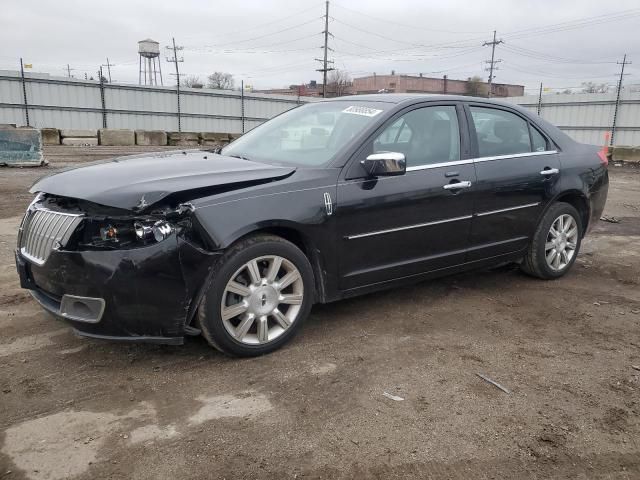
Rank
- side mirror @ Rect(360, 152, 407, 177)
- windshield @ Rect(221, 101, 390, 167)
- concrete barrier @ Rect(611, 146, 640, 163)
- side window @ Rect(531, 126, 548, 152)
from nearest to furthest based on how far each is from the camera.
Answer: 1. side mirror @ Rect(360, 152, 407, 177)
2. windshield @ Rect(221, 101, 390, 167)
3. side window @ Rect(531, 126, 548, 152)
4. concrete barrier @ Rect(611, 146, 640, 163)

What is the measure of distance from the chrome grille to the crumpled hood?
14cm

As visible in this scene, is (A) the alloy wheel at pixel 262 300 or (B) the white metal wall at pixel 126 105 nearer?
(A) the alloy wheel at pixel 262 300

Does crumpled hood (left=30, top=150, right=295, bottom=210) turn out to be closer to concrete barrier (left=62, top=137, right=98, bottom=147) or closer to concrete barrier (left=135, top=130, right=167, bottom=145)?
concrete barrier (left=62, top=137, right=98, bottom=147)

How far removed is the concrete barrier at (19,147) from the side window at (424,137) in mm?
11476

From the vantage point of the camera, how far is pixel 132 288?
117 inches

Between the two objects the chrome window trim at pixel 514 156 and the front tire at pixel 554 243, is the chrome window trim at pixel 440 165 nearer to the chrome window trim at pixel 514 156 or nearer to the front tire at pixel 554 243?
the chrome window trim at pixel 514 156

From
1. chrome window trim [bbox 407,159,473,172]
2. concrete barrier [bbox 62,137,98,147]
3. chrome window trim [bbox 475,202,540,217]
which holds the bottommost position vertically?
concrete barrier [bbox 62,137,98,147]

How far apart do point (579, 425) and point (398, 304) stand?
188 centimetres

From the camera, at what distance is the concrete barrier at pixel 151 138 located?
22.2m

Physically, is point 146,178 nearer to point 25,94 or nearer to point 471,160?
point 471,160

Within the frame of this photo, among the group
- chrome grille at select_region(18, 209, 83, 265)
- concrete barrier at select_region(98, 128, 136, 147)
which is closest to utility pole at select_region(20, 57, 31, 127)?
concrete barrier at select_region(98, 128, 136, 147)

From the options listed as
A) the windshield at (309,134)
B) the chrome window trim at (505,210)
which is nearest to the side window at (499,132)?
the chrome window trim at (505,210)

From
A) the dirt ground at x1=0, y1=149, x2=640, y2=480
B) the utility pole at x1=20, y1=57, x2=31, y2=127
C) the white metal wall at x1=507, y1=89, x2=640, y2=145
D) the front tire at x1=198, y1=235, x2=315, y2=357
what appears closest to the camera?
the dirt ground at x1=0, y1=149, x2=640, y2=480

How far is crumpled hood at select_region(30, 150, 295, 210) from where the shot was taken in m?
3.03
